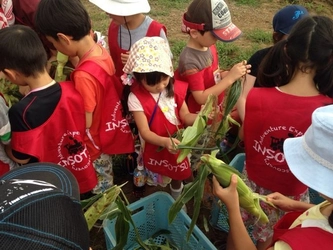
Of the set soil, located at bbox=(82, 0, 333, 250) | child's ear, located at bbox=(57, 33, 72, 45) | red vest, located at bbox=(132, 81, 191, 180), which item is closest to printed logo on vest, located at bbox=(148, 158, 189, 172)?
red vest, located at bbox=(132, 81, 191, 180)

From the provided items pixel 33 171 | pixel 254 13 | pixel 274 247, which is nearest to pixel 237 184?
pixel 274 247

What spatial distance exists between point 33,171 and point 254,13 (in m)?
5.93

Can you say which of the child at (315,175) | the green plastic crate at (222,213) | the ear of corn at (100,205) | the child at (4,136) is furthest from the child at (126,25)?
the child at (315,175)

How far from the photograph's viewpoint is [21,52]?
196cm

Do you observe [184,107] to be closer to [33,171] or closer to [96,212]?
[96,212]

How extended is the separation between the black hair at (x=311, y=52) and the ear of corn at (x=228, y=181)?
0.59 meters

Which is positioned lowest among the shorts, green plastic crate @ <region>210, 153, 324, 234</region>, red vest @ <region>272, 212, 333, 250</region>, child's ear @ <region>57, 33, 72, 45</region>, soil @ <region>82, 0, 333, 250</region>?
soil @ <region>82, 0, 333, 250</region>

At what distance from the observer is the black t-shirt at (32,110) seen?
1.94 meters

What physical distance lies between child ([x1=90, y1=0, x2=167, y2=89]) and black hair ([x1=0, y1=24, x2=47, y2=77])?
0.58m

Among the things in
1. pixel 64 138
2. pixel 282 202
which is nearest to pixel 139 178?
pixel 64 138

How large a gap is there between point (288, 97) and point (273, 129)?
0.18 m

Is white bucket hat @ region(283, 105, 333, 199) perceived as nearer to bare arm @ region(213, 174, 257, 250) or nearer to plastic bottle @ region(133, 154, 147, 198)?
bare arm @ region(213, 174, 257, 250)

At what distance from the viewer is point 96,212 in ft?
5.82

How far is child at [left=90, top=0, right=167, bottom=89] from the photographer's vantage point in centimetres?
246
